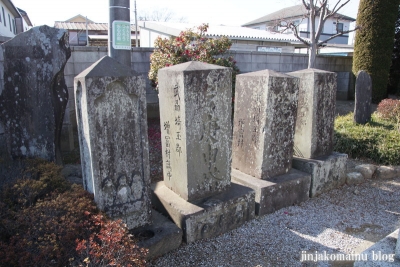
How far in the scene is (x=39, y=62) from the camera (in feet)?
12.0

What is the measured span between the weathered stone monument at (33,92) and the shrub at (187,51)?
8.71ft

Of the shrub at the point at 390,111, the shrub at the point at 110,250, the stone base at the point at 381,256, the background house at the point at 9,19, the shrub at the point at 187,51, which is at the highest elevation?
the background house at the point at 9,19

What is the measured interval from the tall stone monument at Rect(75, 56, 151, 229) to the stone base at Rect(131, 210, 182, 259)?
0.10m

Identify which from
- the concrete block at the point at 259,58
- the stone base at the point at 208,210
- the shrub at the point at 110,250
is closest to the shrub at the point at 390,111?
the concrete block at the point at 259,58

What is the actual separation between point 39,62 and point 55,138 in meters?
0.96

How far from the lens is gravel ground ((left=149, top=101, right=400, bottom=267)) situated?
281 centimetres

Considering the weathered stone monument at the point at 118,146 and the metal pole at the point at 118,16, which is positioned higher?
the metal pole at the point at 118,16

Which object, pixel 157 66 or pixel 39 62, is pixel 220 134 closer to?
pixel 39 62

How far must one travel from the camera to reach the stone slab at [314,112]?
4.20m

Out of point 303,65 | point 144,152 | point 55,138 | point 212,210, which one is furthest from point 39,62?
point 303,65

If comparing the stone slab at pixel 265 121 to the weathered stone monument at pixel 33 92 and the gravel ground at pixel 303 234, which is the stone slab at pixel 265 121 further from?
the weathered stone monument at pixel 33 92

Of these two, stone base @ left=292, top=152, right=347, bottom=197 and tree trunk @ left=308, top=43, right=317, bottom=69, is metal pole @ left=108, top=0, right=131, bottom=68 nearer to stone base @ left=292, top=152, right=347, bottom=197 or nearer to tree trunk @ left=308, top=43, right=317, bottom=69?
stone base @ left=292, top=152, right=347, bottom=197

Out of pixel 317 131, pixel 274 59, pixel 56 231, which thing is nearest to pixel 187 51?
pixel 317 131

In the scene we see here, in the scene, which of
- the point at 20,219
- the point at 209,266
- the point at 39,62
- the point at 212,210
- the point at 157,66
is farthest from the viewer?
the point at 157,66
